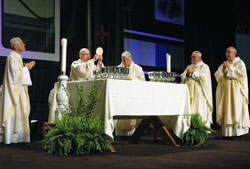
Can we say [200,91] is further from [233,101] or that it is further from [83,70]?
[83,70]

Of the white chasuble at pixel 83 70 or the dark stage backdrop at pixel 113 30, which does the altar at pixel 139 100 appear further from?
the dark stage backdrop at pixel 113 30

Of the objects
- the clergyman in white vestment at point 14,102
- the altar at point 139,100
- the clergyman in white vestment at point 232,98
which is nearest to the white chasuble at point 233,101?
the clergyman in white vestment at point 232,98

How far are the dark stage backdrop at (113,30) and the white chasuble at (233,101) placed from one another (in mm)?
2316

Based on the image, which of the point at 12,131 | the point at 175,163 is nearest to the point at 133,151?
the point at 175,163

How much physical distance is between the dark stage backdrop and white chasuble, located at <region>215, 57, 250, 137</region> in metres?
2.32

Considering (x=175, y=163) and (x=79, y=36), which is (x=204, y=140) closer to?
(x=175, y=163)

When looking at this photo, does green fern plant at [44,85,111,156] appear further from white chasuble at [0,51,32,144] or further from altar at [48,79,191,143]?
white chasuble at [0,51,32,144]

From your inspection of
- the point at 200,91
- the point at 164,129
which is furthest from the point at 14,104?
the point at 200,91

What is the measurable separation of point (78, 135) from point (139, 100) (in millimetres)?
893

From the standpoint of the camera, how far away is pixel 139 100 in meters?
4.77

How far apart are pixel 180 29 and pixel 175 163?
21.3ft

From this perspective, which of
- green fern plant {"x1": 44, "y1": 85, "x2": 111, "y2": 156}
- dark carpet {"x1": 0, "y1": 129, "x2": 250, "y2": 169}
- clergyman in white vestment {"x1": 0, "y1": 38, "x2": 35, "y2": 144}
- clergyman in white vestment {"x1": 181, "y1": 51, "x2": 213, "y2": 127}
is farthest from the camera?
clergyman in white vestment {"x1": 181, "y1": 51, "x2": 213, "y2": 127}

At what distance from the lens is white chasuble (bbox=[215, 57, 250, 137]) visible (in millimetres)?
7086

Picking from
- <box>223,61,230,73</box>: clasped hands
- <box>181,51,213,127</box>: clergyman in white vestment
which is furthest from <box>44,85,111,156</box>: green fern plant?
<box>223,61,230,73</box>: clasped hands
